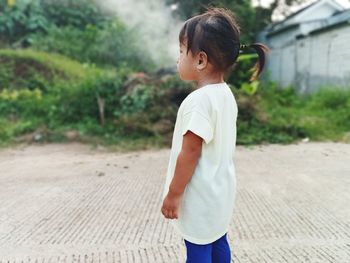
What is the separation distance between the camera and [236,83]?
8305 mm

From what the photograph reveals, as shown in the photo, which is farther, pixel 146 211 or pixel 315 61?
pixel 315 61

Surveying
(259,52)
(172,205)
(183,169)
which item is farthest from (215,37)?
(172,205)

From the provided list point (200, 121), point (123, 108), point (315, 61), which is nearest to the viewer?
point (200, 121)

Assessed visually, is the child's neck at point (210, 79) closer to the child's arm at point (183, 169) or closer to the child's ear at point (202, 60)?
the child's ear at point (202, 60)

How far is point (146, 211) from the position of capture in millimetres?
2553

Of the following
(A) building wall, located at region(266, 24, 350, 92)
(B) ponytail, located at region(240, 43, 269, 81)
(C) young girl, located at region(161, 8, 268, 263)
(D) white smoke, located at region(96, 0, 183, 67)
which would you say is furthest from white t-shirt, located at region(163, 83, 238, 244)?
(D) white smoke, located at region(96, 0, 183, 67)

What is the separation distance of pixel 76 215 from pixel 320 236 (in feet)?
4.88

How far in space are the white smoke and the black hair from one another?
32.9 feet

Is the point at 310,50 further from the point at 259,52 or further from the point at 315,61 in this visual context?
the point at 259,52

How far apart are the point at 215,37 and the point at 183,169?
1.41 feet

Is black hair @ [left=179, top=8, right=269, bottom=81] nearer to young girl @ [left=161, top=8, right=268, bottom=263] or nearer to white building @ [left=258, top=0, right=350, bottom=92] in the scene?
young girl @ [left=161, top=8, right=268, bottom=263]

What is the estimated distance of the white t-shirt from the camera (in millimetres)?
Answer: 1232

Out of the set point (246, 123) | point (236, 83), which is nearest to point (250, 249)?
point (246, 123)

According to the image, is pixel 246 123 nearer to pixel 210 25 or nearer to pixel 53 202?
pixel 53 202
